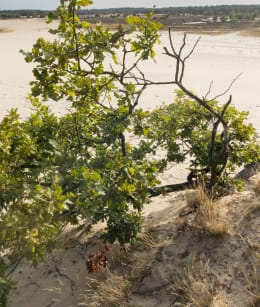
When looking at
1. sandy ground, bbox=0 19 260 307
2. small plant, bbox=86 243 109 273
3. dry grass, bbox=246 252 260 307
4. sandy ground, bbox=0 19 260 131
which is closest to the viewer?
dry grass, bbox=246 252 260 307

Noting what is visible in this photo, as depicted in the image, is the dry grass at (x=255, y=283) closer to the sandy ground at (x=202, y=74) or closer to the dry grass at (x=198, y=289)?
the dry grass at (x=198, y=289)

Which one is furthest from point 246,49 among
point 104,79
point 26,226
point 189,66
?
point 26,226

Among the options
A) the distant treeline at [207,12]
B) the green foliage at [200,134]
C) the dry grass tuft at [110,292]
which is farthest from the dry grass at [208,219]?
the distant treeline at [207,12]

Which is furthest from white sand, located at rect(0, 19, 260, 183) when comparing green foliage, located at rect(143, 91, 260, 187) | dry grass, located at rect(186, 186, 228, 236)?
dry grass, located at rect(186, 186, 228, 236)

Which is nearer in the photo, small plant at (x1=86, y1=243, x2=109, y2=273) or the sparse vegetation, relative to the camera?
the sparse vegetation

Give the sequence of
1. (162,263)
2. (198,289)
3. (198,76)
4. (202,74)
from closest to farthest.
Answer: 1. (198,289)
2. (162,263)
3. (198,76)
4. (202,74)

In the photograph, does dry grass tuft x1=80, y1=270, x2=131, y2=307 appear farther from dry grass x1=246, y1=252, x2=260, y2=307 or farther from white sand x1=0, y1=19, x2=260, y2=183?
white sand x1=0, y1=19, x2=260, y2=183

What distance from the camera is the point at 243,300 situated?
3445mm

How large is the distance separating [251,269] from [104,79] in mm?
2667

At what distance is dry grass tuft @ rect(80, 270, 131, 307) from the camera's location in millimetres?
3822

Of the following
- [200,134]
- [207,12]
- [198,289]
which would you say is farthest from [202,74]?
[207,12]

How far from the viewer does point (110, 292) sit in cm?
390

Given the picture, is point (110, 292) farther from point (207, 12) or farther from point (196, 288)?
point (207, 12)

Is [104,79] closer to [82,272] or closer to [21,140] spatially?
[21,140]
